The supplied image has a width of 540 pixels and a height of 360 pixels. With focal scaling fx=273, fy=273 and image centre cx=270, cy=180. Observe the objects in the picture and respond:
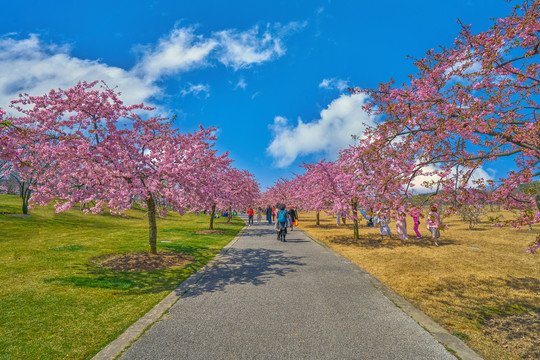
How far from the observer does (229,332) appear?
4.43m

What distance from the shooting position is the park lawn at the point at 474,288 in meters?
→ 4.52

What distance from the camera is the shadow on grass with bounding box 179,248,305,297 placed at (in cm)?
722

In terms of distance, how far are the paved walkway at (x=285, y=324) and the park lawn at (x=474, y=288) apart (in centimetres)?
89

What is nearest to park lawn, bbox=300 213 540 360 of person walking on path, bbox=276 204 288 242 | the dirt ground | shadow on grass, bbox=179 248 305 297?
shadow on grass, bbox=179 248 305 297

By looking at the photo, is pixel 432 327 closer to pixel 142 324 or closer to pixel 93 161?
pixel 142 324

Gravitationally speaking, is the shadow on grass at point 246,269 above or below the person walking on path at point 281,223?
below

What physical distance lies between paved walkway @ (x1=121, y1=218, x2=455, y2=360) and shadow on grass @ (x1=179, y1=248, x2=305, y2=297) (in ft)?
0.18

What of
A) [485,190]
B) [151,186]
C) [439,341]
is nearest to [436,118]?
[485,190]

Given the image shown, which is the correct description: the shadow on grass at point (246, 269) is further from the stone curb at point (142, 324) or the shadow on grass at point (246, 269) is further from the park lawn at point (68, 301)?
the park lawn at point (68, 301)

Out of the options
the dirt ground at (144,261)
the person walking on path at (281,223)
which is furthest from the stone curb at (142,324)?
the person walking on path at (281,223)

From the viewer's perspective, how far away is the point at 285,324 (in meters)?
4.74

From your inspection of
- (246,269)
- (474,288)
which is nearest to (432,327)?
(474,288)

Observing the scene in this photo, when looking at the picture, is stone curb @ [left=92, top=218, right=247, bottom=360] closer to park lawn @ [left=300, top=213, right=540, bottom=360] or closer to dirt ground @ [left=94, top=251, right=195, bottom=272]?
dirt ground @ [left=94, top=251, right=195, bottom=272]

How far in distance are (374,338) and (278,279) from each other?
3775 mm
